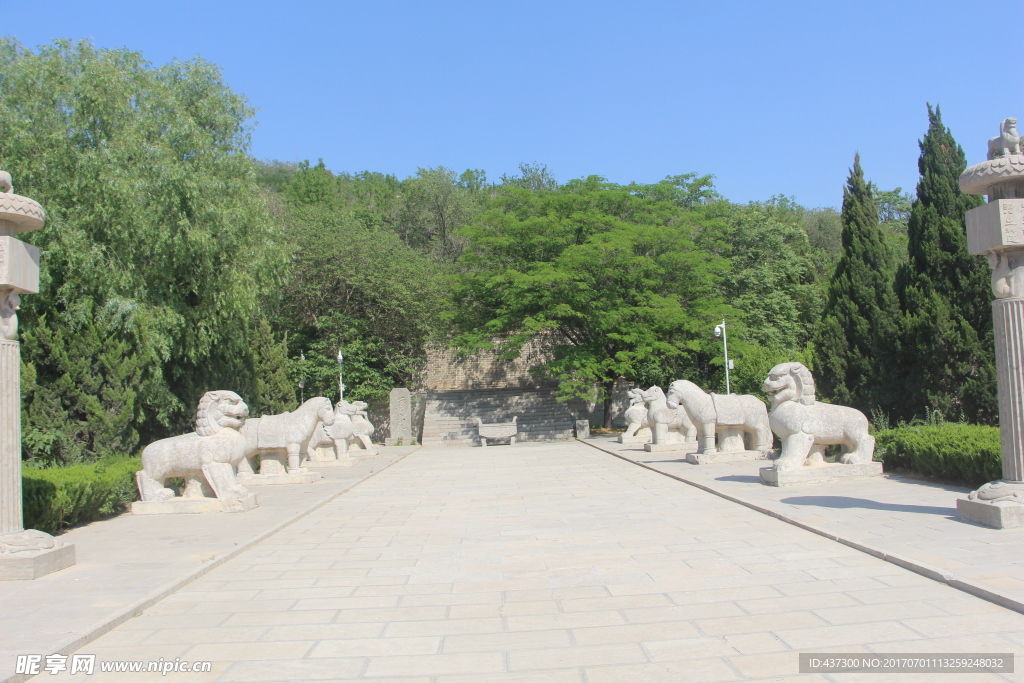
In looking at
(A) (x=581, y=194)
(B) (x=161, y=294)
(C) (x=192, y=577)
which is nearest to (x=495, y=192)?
(A) (x=581, y=194)

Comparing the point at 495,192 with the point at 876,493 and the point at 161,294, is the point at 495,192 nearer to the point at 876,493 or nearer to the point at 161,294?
the point at 161,294

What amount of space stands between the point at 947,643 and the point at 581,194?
2311 centimetres

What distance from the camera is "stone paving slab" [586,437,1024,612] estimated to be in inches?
206

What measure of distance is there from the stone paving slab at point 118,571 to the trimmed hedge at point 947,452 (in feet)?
29.4

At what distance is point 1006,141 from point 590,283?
17.4m

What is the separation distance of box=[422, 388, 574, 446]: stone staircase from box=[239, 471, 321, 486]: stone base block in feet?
42.3

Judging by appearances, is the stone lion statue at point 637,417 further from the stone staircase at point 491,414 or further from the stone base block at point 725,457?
the stone staircase at point 491,414

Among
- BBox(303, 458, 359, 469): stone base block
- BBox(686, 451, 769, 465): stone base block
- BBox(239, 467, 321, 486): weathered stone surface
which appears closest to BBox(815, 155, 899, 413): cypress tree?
BBox(686, 451, 769, 465): stone base block

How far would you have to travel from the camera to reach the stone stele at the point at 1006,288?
6.89m

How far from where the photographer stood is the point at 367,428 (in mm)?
20828

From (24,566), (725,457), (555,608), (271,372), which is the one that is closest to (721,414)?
(725,457)

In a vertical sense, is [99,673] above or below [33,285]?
below

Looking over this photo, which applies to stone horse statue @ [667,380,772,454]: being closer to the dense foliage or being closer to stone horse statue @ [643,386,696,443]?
stone horse statue @ [643,386,696,443]

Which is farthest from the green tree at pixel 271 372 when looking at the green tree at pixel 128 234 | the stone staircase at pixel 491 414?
the stone staircase at pixel 491 414
